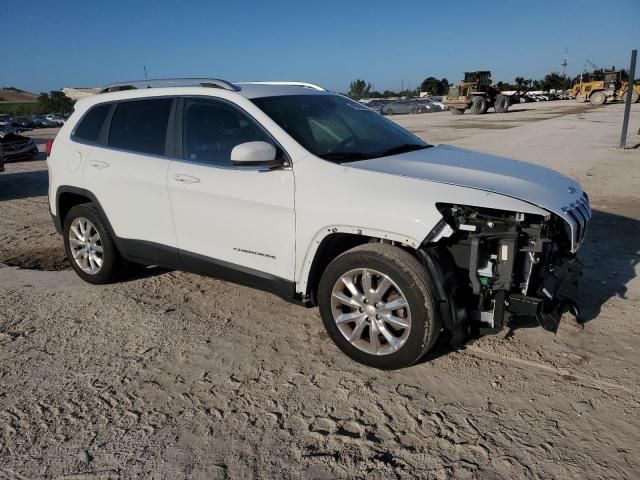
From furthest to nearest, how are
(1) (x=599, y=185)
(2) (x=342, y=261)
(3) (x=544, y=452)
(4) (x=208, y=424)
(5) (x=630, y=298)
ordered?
(1) (x=599, y=185) → (5) (x=630, y=298) → (2) (x=342, y=261) → (4) (x=208, y=424) → (3) (x=544, y=452)

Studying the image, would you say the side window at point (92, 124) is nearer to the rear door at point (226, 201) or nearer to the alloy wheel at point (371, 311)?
the rear door at point (226, 201)

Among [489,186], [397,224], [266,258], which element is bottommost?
[266,258]

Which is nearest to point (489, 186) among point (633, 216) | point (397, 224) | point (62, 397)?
point (397, 224)

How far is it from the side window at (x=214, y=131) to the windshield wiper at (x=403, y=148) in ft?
2.93

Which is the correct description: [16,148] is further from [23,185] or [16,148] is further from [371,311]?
[371,311]

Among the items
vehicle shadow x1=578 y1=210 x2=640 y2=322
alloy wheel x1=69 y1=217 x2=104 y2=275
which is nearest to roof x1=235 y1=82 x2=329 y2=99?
alloy wheel x1=69 y1=217 x2=104 y2=275

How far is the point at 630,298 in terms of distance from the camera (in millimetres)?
4383

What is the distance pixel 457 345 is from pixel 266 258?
55.1 inches

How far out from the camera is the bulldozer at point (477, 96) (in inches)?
1523

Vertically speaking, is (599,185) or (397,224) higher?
(397,224)

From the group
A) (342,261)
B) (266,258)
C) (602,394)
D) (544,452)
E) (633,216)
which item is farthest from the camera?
A: (633,216)

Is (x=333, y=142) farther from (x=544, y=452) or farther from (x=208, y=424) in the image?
(x=544, y=452)

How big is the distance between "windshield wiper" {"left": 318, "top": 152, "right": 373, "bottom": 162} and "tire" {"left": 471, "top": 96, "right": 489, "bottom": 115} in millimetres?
37750

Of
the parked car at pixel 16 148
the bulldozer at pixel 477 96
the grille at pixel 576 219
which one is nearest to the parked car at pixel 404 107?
the bulldozer at pixel 477 96
